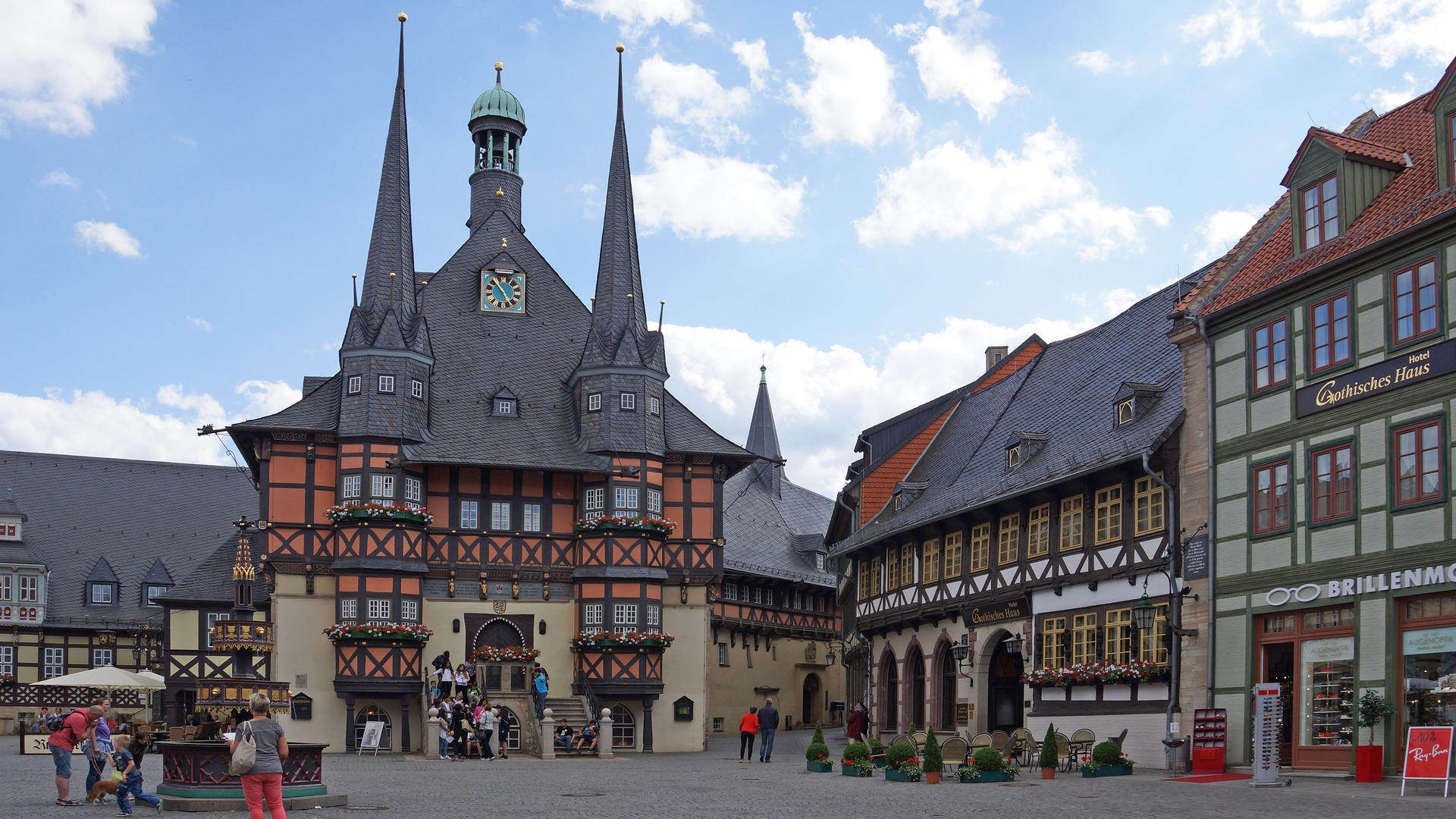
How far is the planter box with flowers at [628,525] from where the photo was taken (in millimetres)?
44188

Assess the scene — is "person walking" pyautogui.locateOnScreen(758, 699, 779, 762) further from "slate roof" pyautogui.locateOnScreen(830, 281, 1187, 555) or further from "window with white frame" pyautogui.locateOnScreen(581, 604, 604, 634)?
"window with white frame" pyautogui.locateOnScreen(581, 604, 604, 634)

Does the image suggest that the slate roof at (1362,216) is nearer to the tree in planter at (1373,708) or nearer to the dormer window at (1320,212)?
the dormer window at (1320,212)

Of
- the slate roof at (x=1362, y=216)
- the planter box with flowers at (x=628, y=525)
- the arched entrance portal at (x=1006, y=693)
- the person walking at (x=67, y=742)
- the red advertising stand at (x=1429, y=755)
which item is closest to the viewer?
the red advertising stand at (x=1429, y=755)

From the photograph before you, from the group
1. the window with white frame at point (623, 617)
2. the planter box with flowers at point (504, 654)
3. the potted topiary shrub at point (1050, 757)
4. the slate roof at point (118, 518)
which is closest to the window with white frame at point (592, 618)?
the window with white frame at point (623, 617)

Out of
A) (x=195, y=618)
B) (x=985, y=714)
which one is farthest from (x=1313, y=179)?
(x=195, y=618)

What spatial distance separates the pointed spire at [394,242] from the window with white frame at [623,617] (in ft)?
33.9

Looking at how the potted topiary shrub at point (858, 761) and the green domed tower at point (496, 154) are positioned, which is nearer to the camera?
the potted topiary shrub at point (858, 761)

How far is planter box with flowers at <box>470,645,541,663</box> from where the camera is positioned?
43.5 m

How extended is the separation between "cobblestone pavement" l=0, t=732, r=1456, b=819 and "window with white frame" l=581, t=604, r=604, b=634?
40.8 feet

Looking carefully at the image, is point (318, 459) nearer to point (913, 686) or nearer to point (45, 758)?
point (45, 758)

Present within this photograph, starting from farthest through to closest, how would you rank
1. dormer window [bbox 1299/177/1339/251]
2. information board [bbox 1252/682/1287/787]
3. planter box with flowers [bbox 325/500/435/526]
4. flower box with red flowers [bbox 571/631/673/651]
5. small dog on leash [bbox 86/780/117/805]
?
flower box with red flowers [bbox 571/631/673/651]
planter box with flowers [bbox 325/500/435/526]
dormer window [bbox 1299/177/1339/251]
information board [bbox 1252/682/1287/787]
small dog on leash [bbox 86/780/117/805]

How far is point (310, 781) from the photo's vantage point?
20.9 m

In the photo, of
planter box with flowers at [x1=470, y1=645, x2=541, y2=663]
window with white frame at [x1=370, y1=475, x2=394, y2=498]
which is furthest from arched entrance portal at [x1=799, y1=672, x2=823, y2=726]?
window with white frame at [x1=370, y1=475, x2=394, y2=498]

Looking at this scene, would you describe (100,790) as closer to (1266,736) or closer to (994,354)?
(1266,736)
